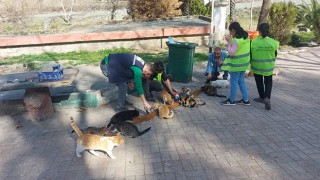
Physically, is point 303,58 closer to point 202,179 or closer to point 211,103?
point 211,103

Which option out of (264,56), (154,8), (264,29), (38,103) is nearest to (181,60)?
(264,56)

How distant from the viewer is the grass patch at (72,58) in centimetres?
955

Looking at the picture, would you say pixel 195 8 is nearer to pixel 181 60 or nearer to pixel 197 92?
pixel 181 60

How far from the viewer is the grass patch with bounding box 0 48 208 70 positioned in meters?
9.55

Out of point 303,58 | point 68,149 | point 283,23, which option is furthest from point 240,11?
point 68,149

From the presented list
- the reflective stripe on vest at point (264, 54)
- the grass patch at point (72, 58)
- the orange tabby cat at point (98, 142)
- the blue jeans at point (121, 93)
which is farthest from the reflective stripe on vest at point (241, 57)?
the grass patch at point (72, 58)

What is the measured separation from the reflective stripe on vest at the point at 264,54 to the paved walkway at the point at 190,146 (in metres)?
0.77

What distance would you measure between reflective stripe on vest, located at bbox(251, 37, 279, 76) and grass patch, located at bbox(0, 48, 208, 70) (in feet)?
14.3

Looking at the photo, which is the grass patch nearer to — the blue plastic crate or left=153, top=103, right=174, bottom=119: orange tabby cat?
left=153, top=103, right=174, bottom=119: orange tabby cat

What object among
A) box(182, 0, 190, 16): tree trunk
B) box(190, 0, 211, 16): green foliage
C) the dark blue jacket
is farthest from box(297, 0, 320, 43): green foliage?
the dark blue jacket

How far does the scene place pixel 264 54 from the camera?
193 inches

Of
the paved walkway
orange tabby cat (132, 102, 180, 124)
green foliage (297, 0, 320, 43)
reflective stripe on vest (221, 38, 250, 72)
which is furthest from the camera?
green foliage (297, 0, 320, 43)

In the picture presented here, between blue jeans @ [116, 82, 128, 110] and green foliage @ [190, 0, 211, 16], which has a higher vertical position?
green foliage @ [190, 0, 211, 16]

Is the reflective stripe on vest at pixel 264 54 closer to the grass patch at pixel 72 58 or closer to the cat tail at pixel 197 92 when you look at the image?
the cat tail at pixel 197 92
